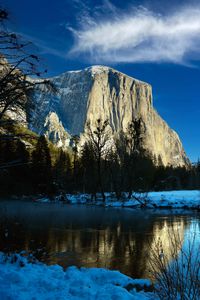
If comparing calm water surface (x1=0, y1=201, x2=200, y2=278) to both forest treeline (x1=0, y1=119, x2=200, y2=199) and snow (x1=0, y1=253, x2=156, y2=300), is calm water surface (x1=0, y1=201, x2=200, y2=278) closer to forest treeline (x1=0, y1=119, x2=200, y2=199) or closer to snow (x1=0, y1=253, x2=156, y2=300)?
snow (x1=0, y1=253, x2=156, y2=300)

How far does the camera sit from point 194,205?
1321 inches

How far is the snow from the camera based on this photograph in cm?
567

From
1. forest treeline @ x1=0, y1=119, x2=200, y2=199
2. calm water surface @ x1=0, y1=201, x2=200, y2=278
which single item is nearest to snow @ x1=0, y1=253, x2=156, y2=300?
calm water surface @ x1=0, y1=201, x2=200, y2=278

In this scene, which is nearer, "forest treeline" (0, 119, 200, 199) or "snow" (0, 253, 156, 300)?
"snow" (0, 253, 156, 300)

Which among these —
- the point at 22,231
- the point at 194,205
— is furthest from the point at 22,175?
the point at 22,231

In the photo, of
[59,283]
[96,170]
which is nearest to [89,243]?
[59,283]

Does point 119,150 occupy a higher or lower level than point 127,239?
higher

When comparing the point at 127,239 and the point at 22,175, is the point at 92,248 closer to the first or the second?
the point at 127,239

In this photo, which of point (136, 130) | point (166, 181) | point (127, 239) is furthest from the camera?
point (166, 181)

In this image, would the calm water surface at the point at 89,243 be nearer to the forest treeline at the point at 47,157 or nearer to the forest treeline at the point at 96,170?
the forest treeline at the point at 47,157

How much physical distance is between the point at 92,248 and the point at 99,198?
102 feet

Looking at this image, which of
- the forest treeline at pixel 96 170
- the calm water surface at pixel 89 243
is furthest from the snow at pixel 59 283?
the forest treeline at pixel 96 170

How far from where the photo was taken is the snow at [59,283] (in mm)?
5668

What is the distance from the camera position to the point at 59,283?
21.5 ft
